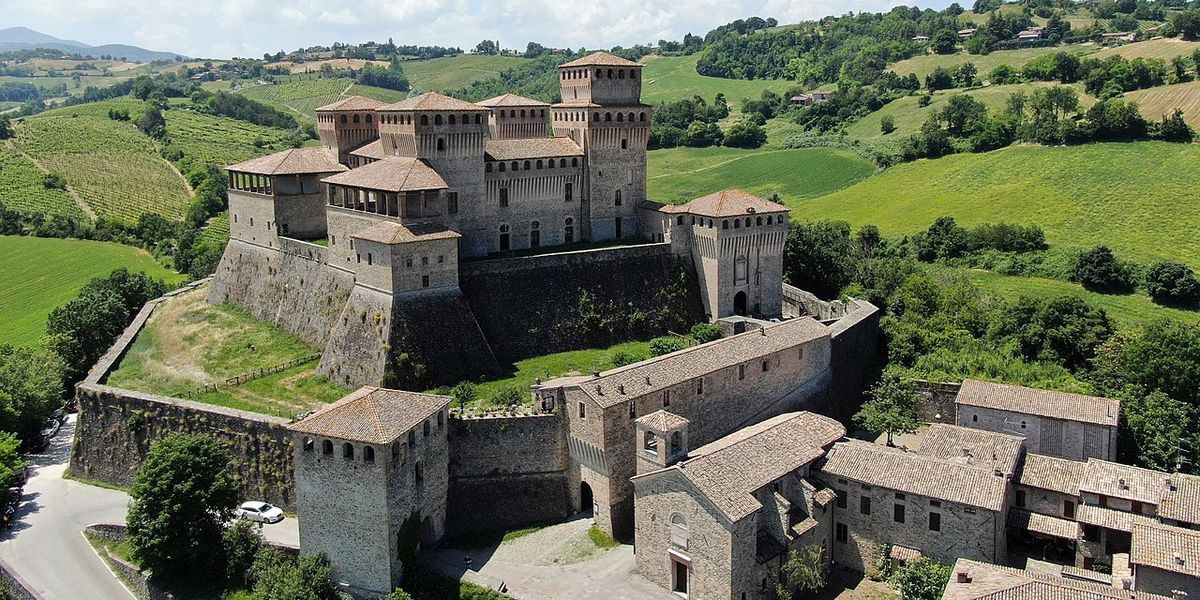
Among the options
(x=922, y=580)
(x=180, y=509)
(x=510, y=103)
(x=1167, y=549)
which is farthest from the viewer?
(x=510, y=103)

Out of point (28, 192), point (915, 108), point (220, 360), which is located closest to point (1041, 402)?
point (220, 360)

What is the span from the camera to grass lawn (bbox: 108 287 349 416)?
126 feet

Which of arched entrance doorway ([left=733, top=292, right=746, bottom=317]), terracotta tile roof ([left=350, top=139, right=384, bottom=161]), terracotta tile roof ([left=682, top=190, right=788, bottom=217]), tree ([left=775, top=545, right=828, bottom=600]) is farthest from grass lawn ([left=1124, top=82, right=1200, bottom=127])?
tree ([left=775, top=545, right=828, bottom=600])

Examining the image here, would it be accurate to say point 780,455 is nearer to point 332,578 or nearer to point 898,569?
point 898,569

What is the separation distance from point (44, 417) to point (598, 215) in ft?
89.6

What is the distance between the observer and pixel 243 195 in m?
50.7

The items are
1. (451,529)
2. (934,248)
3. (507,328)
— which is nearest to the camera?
(451,529)

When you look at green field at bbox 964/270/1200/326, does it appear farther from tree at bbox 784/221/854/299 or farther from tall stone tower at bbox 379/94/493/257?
tall stone tower at bbox 379/94/493/257

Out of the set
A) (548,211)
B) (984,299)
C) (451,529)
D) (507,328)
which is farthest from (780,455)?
(984,299)

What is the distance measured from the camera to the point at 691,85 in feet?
497

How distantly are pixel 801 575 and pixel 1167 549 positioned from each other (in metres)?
10.3

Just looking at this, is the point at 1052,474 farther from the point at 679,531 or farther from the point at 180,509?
the point at 180,509

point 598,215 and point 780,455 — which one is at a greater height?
point 598,215

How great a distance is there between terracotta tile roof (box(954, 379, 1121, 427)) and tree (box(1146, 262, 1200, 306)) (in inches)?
713
